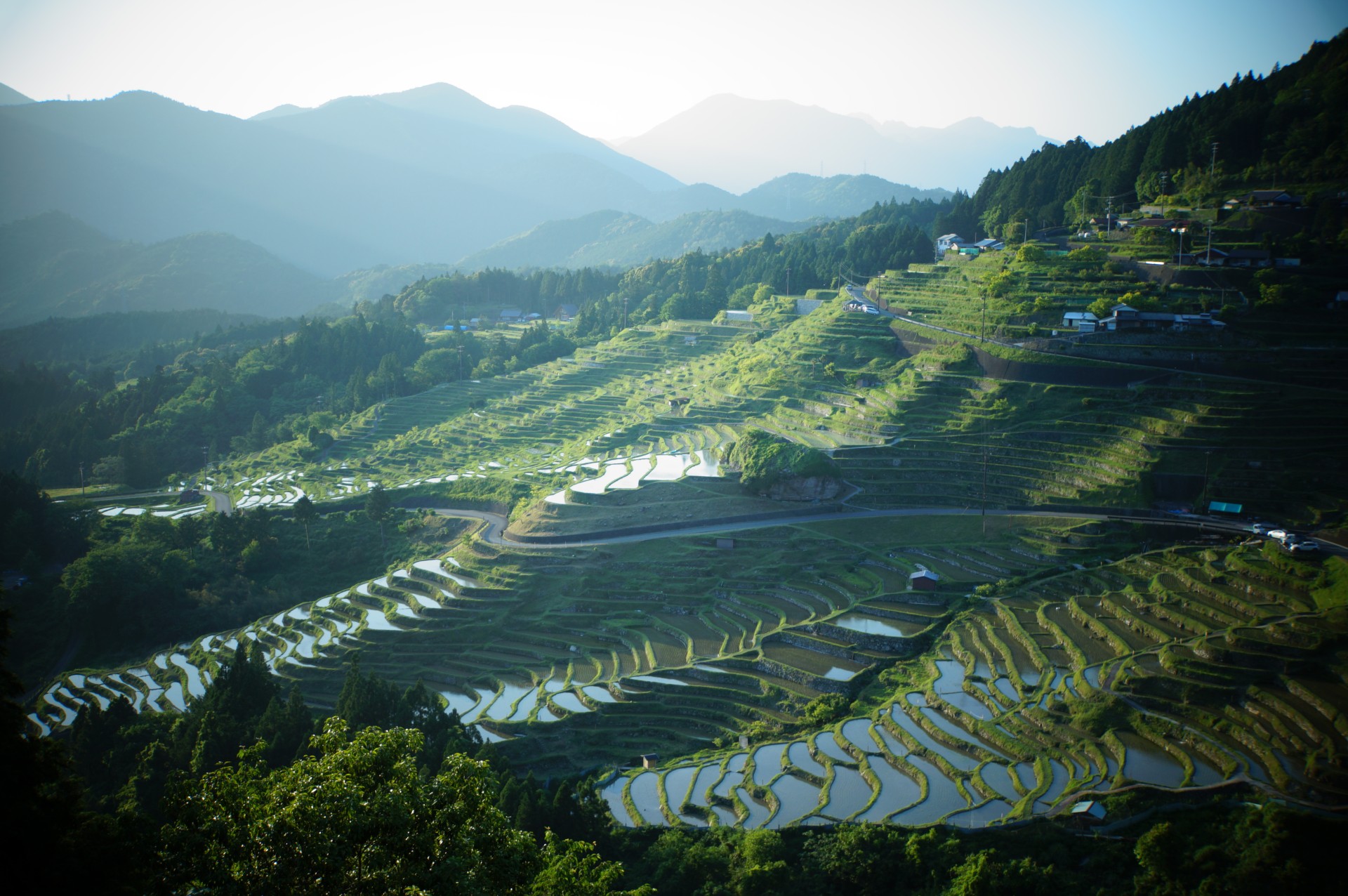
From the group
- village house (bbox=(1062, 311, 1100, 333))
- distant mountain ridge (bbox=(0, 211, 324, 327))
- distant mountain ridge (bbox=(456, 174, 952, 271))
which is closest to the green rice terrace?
village house (bbox=(1062, 311, 1100, 333))

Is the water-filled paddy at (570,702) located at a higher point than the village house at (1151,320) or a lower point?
lower

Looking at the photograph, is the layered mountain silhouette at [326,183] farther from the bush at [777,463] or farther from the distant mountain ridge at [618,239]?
the bush at [777,463]

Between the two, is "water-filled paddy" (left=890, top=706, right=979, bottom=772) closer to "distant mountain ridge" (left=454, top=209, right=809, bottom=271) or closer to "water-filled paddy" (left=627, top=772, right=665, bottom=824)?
"water-filled paddy" (left=627, top=772, right=665, bottom=824)

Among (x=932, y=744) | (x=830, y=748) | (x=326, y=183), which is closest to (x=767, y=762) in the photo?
(x=830, y=748)

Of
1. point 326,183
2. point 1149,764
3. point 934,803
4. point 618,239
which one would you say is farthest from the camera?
point 326,183

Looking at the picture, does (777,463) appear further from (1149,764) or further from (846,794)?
(1149,764)

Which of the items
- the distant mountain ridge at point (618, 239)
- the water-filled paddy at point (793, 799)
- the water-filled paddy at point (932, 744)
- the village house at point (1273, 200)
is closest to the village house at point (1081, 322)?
the village house at point (1273, 200)

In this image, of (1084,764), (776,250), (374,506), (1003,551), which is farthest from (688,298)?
(1084,764)
